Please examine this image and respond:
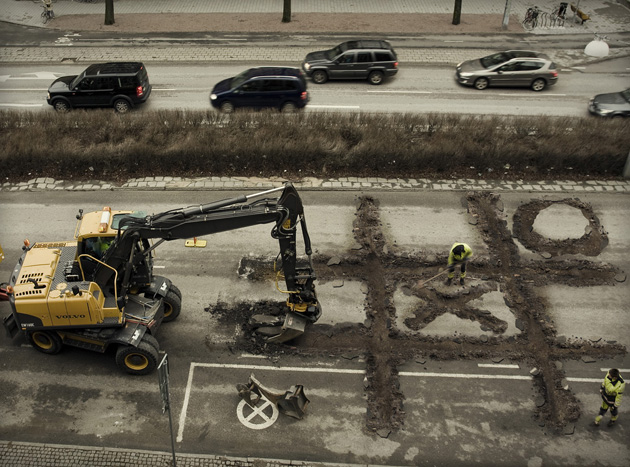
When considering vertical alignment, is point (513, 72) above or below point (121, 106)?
above

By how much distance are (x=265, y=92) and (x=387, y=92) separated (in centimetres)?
611

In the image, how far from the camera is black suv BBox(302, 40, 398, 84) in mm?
27562

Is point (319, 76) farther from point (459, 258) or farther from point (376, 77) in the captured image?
point (459, 258)

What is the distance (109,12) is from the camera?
34.0 m

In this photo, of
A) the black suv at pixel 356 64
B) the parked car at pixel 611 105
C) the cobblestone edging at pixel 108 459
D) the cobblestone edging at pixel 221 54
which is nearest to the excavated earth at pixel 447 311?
the cobblestone edging at pixel 108 459

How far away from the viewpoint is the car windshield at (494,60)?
2761cm

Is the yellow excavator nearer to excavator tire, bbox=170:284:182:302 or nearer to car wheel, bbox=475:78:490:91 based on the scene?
excavator tire, bbox=170:284:182:302

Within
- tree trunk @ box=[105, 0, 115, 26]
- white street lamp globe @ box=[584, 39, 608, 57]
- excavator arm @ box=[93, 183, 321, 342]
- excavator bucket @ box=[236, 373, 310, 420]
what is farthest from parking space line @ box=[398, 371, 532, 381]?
tree trunk @ box=[105, 0, 115, 26]

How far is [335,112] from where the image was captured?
2458 centimetres

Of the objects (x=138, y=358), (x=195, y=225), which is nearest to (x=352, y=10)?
(x=195, y=225)

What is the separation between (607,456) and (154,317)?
10.4 metres

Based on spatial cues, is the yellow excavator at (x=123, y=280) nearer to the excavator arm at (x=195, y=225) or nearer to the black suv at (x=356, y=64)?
the excavator arm at (x=195, y=225)

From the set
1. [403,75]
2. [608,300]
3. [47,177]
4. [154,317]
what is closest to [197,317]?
[154,317]

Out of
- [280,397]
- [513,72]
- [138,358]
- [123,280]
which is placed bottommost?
[280,397]
